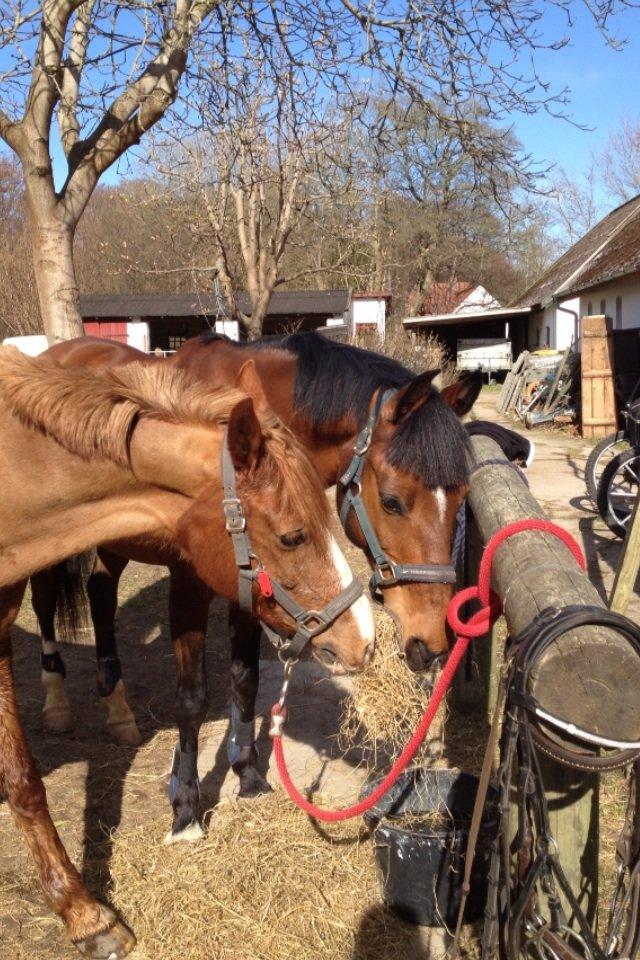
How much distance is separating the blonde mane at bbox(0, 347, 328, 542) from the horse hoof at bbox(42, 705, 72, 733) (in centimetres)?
232

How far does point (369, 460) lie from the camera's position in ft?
A: 9.23

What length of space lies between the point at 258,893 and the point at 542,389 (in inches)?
631

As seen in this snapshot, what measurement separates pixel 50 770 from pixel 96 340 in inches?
96.1

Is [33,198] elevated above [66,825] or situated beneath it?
elevated above

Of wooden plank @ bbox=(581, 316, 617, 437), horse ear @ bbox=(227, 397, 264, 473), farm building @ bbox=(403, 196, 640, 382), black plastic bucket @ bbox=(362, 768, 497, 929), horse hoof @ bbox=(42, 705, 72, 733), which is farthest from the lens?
farm building @ bbox=(403, 196, 640, 382)

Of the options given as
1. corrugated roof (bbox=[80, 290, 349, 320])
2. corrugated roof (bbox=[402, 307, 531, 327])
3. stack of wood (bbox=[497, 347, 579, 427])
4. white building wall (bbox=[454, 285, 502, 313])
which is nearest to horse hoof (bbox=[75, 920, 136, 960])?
stack of wood (bbox=[497, 347, 579, 427])

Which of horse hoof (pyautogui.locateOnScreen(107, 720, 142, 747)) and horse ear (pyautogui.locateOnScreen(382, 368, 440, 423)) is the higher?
horse ear (pyautogui.locateOnScreen(382, 368, 440, 423))

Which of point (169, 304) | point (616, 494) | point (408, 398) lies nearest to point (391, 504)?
point (408, 398)

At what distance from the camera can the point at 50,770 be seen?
351 centimetres

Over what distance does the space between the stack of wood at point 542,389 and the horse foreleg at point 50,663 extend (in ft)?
43.8

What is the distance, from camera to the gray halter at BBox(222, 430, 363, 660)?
202 centimetres

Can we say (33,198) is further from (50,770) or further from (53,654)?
(50,770)

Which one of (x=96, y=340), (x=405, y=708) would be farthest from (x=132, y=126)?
(x=405, y=708)

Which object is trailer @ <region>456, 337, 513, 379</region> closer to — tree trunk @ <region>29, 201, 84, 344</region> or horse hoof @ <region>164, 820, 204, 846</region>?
tree trunk @ <region>29, 201, 84, 344</region>
